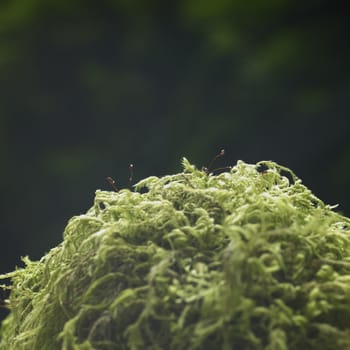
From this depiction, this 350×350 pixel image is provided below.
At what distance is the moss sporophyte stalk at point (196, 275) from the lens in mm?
565

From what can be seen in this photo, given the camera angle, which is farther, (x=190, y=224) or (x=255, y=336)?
(x=190, y=224)

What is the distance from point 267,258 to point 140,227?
0.16 meters

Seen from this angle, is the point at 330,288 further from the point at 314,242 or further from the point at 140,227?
A: the point at 140,227

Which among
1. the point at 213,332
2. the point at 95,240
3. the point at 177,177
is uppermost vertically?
the point at 177,177

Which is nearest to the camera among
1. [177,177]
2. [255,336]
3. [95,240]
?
[255,336]

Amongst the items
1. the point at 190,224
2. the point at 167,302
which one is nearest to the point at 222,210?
the point at 190,224

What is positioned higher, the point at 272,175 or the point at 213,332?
the point at 272,175

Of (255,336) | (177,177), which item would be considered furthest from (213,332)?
(177,177)

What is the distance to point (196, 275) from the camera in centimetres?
59

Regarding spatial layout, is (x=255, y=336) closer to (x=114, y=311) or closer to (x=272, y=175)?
(x=114, y=311)

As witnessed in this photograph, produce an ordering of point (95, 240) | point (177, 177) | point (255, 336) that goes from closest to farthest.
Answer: point (255, 336) → point (95, 240) → point (177, 177)

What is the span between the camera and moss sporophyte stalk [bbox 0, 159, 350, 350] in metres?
0.57

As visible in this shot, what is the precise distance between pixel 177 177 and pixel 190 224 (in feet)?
0.36

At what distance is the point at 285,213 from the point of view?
67 cm
